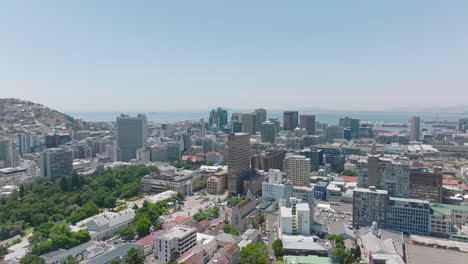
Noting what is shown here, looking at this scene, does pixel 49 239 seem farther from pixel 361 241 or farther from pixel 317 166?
Answer: pixel 317 166

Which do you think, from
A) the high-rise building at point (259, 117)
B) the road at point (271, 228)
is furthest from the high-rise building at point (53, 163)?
the high-rise building at point (259, 117)

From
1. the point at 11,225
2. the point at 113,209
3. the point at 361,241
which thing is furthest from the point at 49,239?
the point at 361,241

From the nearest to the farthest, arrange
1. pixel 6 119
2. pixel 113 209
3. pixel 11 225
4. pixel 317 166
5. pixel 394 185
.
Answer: pixel 11 225 < pixel 394 185 < pixel 113 209 < pixel 317 166 < pixel 6 119

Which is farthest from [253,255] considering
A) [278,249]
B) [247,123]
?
[247,123]

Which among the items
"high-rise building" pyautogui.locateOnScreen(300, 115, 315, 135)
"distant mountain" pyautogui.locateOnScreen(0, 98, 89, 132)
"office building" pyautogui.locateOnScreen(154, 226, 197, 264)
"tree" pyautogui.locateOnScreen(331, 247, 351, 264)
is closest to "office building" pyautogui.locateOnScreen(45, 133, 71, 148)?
"distant mountain" pyautogui.locateOnScreen(0, 98, 89, 132)

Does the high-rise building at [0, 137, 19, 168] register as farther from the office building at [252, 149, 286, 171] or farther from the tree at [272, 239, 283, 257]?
the tree at [272, 239, 283, 257]
